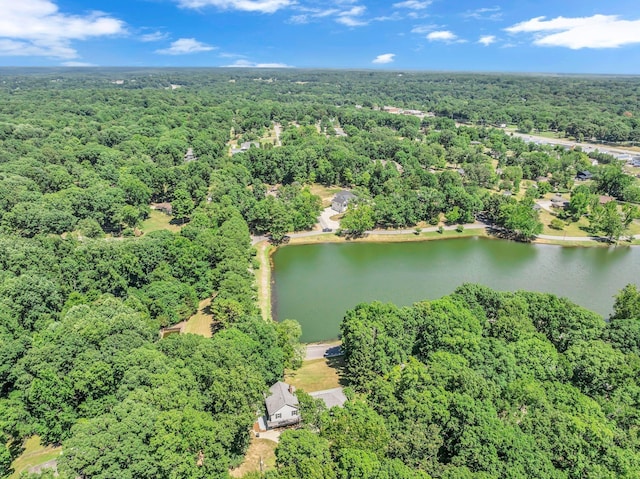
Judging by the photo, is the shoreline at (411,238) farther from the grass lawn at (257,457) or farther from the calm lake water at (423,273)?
the grass lawn at (257,457)

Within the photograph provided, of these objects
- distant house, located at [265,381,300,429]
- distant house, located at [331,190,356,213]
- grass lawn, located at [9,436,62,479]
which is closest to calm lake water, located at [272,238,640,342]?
distant house, located at [265,381,300,429]

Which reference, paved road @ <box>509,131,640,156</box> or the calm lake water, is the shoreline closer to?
the calm lake water

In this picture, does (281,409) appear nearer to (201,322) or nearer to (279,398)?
(279,398)

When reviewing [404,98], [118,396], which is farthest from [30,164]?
[404,98]

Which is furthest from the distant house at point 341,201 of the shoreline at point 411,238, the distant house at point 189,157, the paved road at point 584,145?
the paved road at point 584,145

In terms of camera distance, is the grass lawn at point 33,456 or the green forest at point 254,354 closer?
the green forest at point 254,354

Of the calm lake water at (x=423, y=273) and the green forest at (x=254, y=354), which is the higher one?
the green forest at (x=254, y=354)
